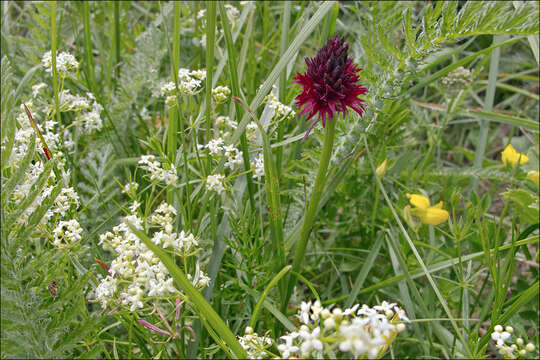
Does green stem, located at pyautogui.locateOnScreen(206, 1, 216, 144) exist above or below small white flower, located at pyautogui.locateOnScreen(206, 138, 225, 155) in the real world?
above

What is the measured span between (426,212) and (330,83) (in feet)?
1.93

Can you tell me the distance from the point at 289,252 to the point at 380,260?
556mm

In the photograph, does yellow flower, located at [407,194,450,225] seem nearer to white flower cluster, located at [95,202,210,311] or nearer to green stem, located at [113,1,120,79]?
white flower cluster, located at [95,202,210,311]

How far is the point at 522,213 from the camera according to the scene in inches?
56.6

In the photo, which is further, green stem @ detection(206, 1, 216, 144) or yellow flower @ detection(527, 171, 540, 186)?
yellow flower @ detection(527, 171, 540, 186)

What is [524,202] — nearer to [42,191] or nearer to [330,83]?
[330,83]

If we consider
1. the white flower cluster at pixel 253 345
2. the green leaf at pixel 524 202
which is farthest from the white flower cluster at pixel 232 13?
the white flower cluster at pixel 253 345

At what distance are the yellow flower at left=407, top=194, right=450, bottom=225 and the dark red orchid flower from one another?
0.49 meters

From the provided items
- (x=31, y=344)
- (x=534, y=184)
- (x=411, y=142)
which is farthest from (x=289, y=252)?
(x=534, y=184)

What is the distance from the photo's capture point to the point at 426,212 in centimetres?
131

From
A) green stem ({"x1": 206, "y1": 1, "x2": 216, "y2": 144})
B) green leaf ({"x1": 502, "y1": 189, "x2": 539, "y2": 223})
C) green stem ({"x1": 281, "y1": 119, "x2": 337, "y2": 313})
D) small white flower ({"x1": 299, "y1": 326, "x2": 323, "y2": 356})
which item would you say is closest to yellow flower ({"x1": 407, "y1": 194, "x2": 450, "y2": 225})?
green leaf ({"x1": 502, "y1": 189, "x2": 539, "y2": 223})

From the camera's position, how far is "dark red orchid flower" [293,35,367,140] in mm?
898

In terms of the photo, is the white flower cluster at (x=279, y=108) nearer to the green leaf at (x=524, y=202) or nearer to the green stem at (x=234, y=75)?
the green stem at (x=234, y=75)

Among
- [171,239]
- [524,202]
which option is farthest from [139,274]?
[524,202]
